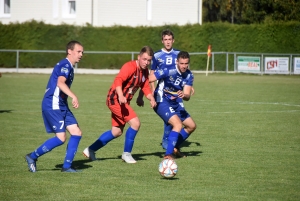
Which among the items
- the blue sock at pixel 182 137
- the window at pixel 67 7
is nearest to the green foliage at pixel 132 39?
the window at pixel 67 7

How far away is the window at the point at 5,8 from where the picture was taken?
51.8 m

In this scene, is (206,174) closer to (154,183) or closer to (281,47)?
(154,183)

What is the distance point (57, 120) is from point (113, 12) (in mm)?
40475

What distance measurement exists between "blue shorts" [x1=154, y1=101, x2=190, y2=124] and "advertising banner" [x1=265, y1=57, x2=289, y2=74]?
26591 mm

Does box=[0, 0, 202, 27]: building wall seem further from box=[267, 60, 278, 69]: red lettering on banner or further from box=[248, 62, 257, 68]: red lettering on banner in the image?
box=[267, 60, 278, 69]: red lettering on banner

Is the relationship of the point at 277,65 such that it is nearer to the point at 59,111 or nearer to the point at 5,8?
the point at 5,8

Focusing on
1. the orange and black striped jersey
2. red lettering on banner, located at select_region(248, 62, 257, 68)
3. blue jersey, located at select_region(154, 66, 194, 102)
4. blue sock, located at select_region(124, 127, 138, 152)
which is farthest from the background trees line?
blue sock, located at select_region(124, 127, 138, 152)

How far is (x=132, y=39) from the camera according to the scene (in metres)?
43.7

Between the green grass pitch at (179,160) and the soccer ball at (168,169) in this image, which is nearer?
the green grass pitch at (179,160)

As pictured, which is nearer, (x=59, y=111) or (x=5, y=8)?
(x=59, y=111)

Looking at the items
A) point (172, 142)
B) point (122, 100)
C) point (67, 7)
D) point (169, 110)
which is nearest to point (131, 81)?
point (122, 100)

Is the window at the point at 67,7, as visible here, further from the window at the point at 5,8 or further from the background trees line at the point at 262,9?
the background trees line at the point at 262,9

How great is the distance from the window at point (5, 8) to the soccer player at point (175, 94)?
42362 mm

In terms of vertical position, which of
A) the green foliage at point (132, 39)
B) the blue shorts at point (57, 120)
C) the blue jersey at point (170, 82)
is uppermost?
the green foliage at point (132, 39)
